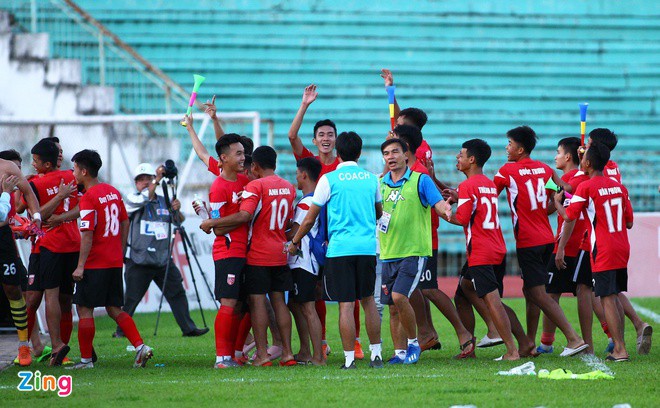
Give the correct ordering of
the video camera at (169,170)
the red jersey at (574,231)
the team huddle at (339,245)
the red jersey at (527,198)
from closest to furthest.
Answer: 1. the team huddle at (339,245)
2. the red jersey at (527,198)
3. the red jersey at (574,231)
4. the video camera at (169,170)

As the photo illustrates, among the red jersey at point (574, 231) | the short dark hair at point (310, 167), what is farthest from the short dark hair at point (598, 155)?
the short dark hair at point (310, 167)

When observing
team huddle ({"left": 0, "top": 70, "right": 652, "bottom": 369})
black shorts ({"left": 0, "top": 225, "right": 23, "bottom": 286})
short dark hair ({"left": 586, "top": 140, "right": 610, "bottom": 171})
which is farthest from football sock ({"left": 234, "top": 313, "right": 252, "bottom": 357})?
short dark hair ({"left": 586, "top": 140, "right": 610, "bottom": 171})

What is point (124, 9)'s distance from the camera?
22.0m

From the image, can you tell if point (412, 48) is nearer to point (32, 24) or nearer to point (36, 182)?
point (32, 24)

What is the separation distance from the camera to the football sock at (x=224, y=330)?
910cm

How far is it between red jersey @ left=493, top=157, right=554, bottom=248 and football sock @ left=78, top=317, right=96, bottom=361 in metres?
3.68

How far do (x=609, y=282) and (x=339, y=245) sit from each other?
2281mm

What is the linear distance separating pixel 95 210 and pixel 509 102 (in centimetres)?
1404

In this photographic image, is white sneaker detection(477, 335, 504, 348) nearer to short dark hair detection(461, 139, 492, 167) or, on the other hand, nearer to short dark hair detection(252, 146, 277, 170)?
short dark hair detection(461, 139, 492, 167)

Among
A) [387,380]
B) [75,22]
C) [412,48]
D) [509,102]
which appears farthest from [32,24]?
[387,380]

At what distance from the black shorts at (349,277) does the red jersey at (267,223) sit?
0.55 m

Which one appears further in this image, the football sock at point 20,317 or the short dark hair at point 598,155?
the football sock at point 20,317

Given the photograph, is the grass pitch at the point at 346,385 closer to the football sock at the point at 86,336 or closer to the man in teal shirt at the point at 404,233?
the football sock at the point at 86,336

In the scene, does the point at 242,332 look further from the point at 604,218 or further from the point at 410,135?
the point at 604,218
